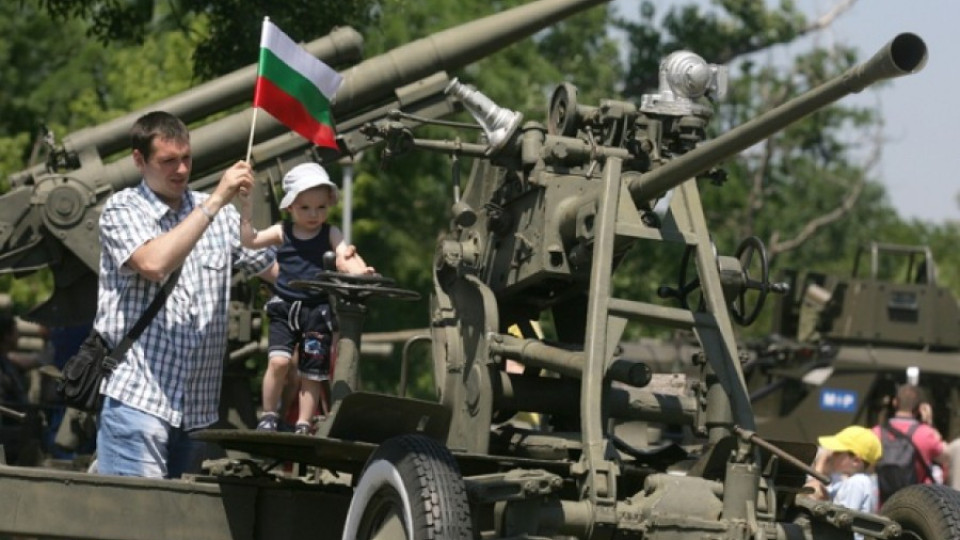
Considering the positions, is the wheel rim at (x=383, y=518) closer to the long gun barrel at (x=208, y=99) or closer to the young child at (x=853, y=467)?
the young child at (x=853, y=467)

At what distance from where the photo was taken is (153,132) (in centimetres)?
897

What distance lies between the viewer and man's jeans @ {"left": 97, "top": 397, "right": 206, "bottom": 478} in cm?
881

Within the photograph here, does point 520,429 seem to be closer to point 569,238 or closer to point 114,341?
point 569,238

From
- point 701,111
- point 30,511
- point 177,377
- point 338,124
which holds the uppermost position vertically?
point 338,124

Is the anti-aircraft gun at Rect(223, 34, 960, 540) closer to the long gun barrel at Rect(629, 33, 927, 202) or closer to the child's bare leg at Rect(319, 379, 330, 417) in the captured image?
the long gun barrel at Rect(629, 33, 927, 202)

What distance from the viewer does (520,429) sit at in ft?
31.0

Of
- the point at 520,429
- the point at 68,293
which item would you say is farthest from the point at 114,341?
the point at 68,293

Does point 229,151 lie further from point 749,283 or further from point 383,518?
point 383,518

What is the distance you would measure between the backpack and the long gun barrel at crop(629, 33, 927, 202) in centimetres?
596

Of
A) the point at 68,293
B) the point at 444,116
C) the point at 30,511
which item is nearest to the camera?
the point at 30,511

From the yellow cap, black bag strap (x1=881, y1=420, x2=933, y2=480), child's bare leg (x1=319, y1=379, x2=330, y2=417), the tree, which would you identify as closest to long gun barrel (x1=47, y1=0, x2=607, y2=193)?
the tree

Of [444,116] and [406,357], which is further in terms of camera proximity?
[444,116]

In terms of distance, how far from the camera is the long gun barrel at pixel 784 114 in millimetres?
7398

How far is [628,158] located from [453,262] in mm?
919
